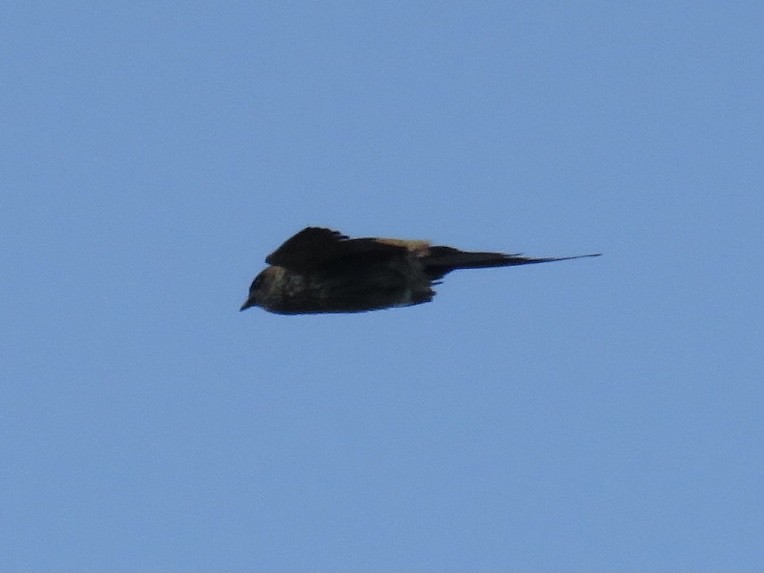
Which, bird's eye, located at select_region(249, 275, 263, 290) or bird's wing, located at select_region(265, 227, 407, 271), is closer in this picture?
bird's wing, located at select_region(265, 227, 407, 271)

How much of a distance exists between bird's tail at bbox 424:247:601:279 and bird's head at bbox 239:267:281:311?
157cm

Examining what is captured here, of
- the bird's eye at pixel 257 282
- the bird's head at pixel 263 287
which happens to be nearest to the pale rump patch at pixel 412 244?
the bird's head at pixel 263 287

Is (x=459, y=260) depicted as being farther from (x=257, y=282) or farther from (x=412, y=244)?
(x=257, y=282)

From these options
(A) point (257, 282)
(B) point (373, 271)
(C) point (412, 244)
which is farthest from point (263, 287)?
(C) point (412, 244)

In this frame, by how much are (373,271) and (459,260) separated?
34.1 inches

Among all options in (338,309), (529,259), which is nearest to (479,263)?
(529,259)

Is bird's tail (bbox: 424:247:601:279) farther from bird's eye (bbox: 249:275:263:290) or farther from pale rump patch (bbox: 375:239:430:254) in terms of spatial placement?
bird's eye (bbox: 249:275:263:290)

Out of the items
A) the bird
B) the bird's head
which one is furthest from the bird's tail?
the bird's head

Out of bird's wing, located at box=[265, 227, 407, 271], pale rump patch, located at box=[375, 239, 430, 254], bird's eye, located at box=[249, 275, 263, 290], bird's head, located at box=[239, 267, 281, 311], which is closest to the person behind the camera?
bird's wing, located at box=[265, 227, 407, 271]

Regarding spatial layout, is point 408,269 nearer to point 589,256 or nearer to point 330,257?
point 330,257

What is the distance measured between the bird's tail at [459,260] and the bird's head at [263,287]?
5.16 ft

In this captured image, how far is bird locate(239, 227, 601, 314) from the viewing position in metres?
15.2

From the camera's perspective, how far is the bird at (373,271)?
15250 millimetres

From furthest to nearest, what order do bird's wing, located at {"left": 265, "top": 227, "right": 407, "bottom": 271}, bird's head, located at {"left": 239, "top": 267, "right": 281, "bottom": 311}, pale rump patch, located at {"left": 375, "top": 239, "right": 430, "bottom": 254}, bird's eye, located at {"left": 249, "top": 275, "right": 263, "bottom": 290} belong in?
bird's eye, located at {"left": 249, "top": 275, "right": 263, "bottom": 290}
bird's head, located at {"left": 239, "top": 267, "right": 281, "bottom": 311}
pale rump patch, located at {"left": 375, "top": 239, "right": 430, "bottom": 254}
bird's wing, located at {"left": 265, "top": 227, "right": 407, "bottom": 271}
